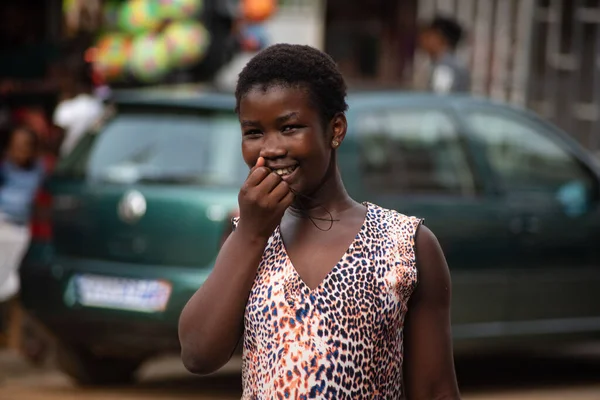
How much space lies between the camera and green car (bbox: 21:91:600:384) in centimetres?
692

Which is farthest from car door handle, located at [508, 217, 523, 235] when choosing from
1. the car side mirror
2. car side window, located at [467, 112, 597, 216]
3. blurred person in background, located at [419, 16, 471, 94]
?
blurred person in background, located at [419, 16, 471, 94]

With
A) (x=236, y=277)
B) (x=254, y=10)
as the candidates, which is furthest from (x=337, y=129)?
(x=254, y=10)

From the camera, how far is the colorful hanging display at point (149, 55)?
1302 cm

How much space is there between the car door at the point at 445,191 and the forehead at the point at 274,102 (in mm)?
4478

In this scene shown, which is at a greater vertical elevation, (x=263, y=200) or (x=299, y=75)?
(x=299, y=75)

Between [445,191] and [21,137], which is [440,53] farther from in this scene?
[445,191]

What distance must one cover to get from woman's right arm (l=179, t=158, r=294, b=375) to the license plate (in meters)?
4.34

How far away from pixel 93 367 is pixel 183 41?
5984 mm

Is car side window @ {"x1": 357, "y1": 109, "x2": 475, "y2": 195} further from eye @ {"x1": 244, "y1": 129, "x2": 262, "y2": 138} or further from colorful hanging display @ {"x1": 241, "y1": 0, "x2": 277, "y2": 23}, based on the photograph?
colorful hanging display @ {"x1": 241, "y1": 0, "x2": 277, "y2": 23}

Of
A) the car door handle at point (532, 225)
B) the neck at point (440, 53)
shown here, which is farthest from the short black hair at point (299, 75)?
the neck at point (440, 53)

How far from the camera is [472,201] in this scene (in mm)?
7461

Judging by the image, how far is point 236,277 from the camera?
250 centimetres

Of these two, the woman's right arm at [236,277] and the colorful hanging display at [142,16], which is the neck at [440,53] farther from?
the woman's right arm at [236,277]

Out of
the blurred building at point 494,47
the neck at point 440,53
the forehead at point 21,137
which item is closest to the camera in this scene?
the forehead at point 21,137
